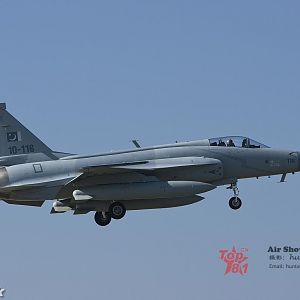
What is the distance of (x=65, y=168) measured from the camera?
92.4 ft

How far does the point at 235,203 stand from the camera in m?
29.2

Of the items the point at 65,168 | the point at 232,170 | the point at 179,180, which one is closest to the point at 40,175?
the point at 65,168

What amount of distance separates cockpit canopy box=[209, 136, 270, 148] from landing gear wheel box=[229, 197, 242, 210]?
205 centimetres

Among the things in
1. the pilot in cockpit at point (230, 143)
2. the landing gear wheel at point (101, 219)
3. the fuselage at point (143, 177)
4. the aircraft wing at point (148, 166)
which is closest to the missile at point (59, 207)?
the fuselage at point (143, 177)

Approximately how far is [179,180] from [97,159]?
3.17m

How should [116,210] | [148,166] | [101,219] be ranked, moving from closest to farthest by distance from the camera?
1. [148,166]
2. [116,210]
3. [101,219]

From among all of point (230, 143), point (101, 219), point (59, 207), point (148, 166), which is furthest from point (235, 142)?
point (59, 207)

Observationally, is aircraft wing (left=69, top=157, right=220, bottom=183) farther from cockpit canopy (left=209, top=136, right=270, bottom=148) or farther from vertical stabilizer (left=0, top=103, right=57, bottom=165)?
vertical stabilizer (left=0, top=103, right=57, bottom=165)

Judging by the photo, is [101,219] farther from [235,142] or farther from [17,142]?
[235,142]

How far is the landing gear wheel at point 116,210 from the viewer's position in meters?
28.7

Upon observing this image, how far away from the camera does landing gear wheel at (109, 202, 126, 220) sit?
2867 centimetres

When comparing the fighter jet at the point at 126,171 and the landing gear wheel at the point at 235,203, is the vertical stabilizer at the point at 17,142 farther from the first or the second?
the landing gear wheel at the point at 235,203

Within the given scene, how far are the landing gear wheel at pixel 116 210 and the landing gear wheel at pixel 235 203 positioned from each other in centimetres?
414

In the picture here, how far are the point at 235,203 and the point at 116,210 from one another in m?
4.56
